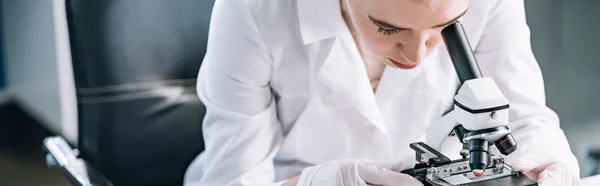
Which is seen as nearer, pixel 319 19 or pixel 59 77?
pixel 319 19

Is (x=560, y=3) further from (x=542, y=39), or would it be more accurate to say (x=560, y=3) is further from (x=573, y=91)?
(x=573, y=91)

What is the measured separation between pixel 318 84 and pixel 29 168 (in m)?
1.52

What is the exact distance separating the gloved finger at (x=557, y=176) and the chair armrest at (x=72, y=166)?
0.60 meters

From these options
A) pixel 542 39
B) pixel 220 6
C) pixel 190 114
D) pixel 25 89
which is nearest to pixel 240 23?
pixel 220 6

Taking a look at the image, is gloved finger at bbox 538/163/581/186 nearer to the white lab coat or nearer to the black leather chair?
the white lab coat

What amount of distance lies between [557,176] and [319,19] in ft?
1.22

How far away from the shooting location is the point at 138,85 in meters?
1.09

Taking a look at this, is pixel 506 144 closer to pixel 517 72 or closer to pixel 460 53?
pixel 460 53

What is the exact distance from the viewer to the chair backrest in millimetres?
1033

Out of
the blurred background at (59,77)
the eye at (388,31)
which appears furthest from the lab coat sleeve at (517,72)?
the blurred background at (59,77)

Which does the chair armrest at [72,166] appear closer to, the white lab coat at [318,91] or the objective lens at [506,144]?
the white lab coat at [318,91]

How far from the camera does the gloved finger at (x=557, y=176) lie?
894mm

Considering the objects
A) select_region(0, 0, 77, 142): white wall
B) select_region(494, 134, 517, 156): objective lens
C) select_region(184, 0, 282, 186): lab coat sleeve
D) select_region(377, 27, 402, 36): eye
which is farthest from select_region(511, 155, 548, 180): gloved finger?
select_region(0, 0, 77, 142): white wall

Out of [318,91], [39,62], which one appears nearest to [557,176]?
[318,91]
